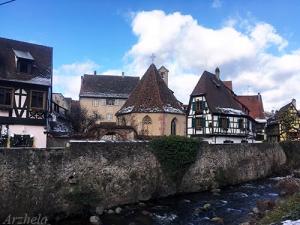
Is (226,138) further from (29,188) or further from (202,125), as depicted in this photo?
(29,188)

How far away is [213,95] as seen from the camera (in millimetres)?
47344

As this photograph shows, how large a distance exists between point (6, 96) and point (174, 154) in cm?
1274

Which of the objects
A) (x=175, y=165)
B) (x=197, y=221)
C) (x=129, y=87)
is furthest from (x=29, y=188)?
(x=129, y=87)

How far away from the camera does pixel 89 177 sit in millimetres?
21500

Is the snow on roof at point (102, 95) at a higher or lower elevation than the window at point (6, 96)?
higher

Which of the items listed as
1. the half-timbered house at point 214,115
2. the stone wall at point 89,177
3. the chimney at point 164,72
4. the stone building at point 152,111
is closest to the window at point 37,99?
the stone wall at point 89,177

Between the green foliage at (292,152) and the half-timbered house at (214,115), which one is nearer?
the green foliage at (292,152)

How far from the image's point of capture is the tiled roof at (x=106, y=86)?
62375 millimetres

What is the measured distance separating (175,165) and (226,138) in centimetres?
2272

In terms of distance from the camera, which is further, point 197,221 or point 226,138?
point 226,138

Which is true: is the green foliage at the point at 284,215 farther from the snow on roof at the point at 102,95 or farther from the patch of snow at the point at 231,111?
the snow on roof at the point at 102,95

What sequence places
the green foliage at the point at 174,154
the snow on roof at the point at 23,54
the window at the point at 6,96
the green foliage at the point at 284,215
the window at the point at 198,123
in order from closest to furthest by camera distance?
1. the green foliage at the point at 284,215
2. the green foliage at the point at 174,154
3. the window at the point at 6,96
4. the snow on roof at the point at 23,54
5. the window at the point at 198,123

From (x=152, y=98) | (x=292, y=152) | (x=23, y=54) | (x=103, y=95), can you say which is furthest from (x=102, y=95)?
(x=23, y=54)

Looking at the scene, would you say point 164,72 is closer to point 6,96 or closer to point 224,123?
Answer: point 224,123
